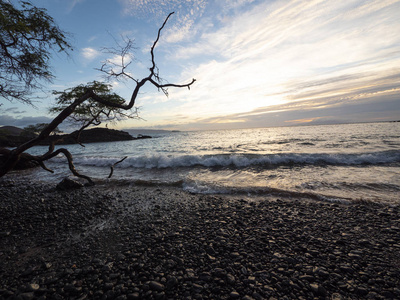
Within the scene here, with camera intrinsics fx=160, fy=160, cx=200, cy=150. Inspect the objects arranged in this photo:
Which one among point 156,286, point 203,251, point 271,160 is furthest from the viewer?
point 271,160

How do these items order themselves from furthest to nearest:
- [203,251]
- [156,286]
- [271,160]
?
[271,160], [203,251], [156,286]

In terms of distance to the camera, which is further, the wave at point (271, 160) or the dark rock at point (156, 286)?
the wave at point (271, 160)

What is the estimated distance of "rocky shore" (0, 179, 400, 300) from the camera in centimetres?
287

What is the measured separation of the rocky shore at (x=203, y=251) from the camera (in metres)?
2.87

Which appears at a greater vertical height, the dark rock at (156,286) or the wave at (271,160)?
the dark rock at (156,286)

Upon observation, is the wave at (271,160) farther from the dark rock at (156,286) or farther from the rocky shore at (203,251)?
the dark rock at (156,286)

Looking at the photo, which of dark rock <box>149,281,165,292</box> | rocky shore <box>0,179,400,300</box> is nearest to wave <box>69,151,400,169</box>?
rocky shore <box>0,179,400,300</box>

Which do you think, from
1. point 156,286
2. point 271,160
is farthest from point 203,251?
point 271,160

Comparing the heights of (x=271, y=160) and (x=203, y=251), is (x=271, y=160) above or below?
below

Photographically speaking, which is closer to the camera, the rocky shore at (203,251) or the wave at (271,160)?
the rocky shore at (203,251)

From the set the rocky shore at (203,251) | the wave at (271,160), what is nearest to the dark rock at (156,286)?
the rocky shore at (203,251)

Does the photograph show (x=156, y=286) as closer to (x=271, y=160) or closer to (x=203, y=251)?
(x=203, y=251)

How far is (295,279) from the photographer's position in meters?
2.96

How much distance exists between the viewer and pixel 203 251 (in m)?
3.79
